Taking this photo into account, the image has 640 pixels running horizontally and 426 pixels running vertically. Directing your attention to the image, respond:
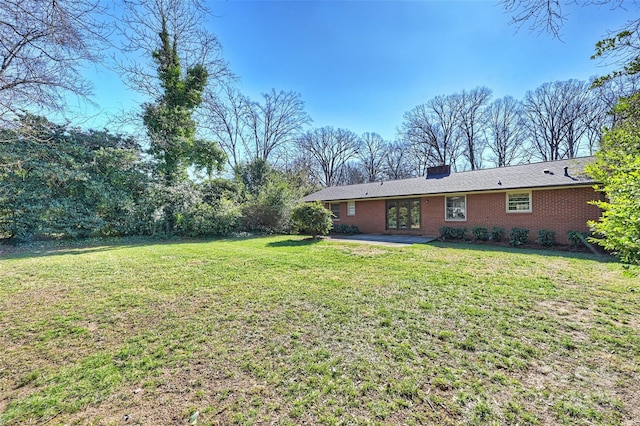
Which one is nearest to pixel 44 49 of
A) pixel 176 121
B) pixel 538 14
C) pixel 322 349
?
pixel 322 349

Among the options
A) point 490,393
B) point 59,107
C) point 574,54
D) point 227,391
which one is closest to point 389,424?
point 490,393

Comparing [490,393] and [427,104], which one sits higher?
[427,104]

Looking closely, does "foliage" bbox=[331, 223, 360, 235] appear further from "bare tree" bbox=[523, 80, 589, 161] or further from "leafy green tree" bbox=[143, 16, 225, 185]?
"bare tree" bbox=[523, 80, 589, 161]

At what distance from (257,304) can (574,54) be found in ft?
19.7

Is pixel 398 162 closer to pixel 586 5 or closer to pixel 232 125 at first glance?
pixel 232 125

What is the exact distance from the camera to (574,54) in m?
3.89

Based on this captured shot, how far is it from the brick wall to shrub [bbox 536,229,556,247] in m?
0.86

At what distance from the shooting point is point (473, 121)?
30.3 metres

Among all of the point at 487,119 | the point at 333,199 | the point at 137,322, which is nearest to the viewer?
the point at 137,322

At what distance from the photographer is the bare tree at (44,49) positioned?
315cm

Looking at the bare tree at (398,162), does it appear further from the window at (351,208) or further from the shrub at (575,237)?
the shrub at (575,237)

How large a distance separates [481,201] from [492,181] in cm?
108

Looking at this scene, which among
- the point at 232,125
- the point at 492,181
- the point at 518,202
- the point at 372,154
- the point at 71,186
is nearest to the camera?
the point at 518,202

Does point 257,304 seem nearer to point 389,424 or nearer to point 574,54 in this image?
point 389,424
